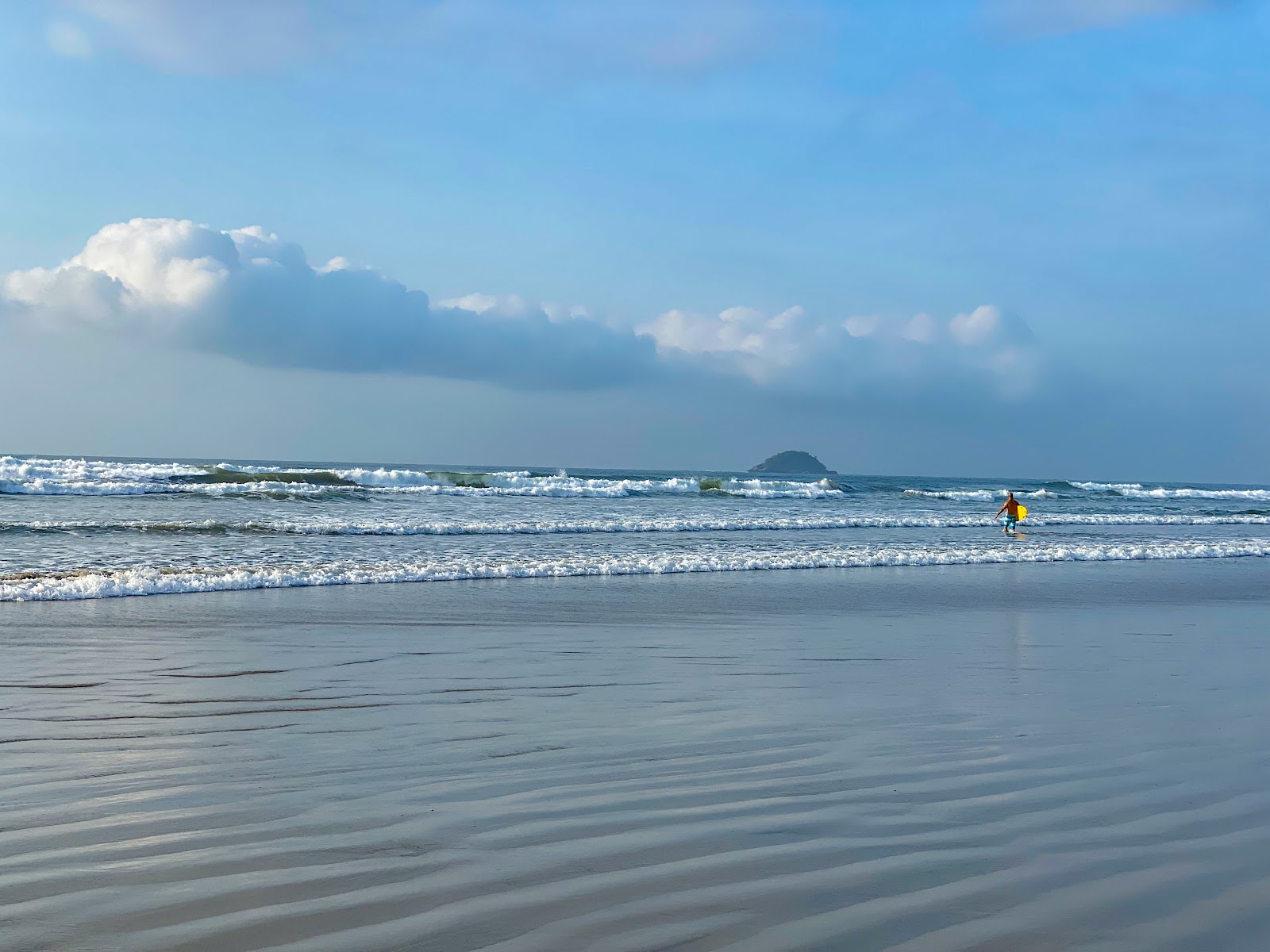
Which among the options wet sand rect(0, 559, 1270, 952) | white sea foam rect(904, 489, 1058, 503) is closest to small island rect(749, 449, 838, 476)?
white sea foam rect(904, 489, 1058, 503)

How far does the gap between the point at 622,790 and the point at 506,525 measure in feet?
61.3

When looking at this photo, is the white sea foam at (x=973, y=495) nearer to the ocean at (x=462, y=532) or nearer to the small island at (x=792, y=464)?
the ocean at (x=462, y=532)

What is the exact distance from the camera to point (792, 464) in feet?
455

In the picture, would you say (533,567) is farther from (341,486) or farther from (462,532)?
(341,486)

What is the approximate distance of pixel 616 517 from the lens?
27156 millimetres

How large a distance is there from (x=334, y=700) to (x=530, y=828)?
9.17ft

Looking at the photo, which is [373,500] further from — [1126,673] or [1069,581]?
[1126,673]

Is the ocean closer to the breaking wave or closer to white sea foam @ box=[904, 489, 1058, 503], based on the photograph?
the breaking wave

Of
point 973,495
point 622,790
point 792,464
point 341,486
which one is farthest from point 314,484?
point 792,464

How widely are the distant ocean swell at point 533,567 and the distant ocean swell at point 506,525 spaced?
4.79 m

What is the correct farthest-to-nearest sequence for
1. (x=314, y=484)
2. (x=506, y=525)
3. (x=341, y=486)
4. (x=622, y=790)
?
1. (x=341, y=486)
2. (x=314, y=484)
3. (x=506, y=525)
4. (x=622, y=790)

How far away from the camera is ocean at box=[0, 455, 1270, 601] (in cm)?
1364

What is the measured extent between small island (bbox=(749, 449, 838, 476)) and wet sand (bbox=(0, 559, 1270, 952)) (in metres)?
128

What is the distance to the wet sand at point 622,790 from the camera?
9.60ft
